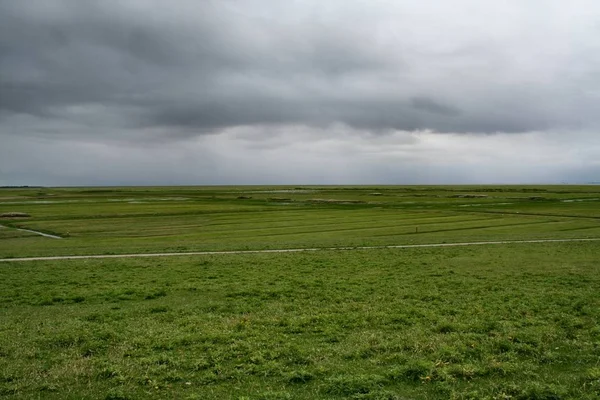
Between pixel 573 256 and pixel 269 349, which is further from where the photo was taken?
pixel 573 256

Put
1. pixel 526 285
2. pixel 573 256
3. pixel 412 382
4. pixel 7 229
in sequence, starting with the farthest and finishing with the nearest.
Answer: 1. pixel 7 229
2. pixel 573 256
3. pixel 526 285
4. pixel 412 382

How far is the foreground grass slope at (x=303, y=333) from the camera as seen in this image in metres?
11.2

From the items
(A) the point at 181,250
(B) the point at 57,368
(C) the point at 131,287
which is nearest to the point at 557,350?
(B) the point at 57,368

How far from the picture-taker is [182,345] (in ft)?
47.0

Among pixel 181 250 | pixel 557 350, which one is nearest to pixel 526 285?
pixel 557 350

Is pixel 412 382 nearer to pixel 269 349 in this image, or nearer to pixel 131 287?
pixel 269 349

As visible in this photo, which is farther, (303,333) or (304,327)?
(304,327)

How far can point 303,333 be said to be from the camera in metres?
15.6

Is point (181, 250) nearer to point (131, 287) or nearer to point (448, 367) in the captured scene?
point (131, 287)

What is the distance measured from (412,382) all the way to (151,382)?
687 centimetres

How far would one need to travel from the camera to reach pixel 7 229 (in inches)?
2702

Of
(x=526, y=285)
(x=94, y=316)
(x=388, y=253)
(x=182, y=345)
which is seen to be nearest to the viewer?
(x=182, y=345)

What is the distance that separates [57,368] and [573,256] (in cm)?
3506

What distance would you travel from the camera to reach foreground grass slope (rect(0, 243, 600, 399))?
11.2 m
